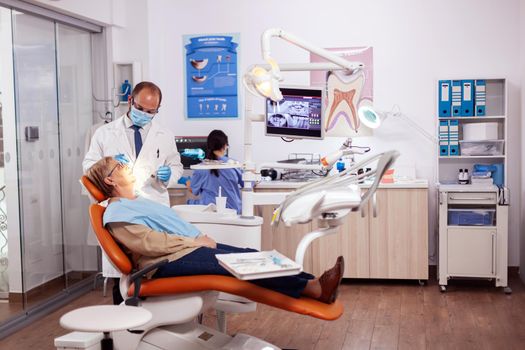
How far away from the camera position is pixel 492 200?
15.5 ft

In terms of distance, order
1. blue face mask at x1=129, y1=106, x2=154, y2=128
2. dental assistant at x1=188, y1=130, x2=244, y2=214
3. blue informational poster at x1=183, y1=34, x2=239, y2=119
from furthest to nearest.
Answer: blue informational poster at x1=183, y1=34, x2=239, y2=119, dental assistant at x1=188, y1=130, x2=244, y2=214, blue face mask at x1=129, y1=106, x2=154, y2=128

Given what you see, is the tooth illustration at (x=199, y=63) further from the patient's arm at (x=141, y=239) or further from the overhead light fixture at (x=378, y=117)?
the patient's arm at (x=141, y=239)

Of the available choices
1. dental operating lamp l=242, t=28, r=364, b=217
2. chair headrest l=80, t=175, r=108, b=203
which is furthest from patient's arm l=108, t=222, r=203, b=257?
dental operating lamp l=242, t=28, r=364, b=217

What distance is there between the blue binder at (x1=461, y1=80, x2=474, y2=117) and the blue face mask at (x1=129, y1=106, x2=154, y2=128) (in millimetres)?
2474

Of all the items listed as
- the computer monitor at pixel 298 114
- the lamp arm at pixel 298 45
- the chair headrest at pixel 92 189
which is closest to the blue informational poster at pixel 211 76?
the computer monitor at pixel 298 114

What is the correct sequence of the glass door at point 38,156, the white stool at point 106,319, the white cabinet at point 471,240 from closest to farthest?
the white stool at point 106,319 → the glass door at point 38,156 → the white cabinet at point 471,240

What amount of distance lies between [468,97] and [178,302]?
3.08 meters

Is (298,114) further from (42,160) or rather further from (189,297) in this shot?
(42,160)

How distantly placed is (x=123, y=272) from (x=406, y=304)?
7.52 ft

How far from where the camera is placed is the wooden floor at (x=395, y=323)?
12.1ft

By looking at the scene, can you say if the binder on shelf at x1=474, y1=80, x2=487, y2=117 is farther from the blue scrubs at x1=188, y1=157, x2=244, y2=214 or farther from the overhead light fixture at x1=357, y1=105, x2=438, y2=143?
the blue scrubs at x1=188, y1=157, x2=244, y2=214

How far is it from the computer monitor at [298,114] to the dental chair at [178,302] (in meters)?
0.94

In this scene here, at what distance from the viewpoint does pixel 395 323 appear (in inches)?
160

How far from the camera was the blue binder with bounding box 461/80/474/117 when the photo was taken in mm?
5012
